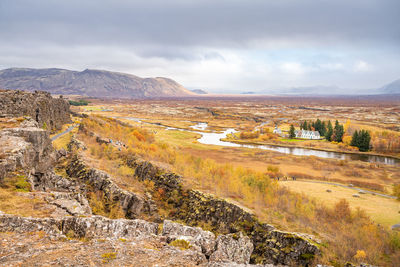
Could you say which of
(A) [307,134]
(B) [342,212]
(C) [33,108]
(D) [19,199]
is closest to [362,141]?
(A) [307,134]

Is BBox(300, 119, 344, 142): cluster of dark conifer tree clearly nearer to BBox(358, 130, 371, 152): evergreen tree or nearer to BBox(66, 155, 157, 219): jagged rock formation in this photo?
BBox(358, 130, 371, 152): evergreen tree

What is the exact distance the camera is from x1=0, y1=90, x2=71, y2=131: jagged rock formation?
36.5m

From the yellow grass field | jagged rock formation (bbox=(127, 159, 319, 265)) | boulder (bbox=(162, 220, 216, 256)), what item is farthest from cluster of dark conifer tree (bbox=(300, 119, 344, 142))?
boulder (bbox=(162, 220, 216, 256))

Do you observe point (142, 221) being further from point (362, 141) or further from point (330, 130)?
point (330, 130)

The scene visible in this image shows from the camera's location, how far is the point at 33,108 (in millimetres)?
43469

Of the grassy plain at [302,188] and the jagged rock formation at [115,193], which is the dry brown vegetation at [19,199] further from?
the grassy plain at [302,188]

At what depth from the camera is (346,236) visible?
2025 centimetres

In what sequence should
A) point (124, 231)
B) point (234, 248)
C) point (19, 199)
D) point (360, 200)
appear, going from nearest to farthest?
point (124, 231)
point (19, 199)
point (234, 248)
point (360, 200)

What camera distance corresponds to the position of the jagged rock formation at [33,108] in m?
36.5

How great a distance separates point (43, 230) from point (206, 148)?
263 ft

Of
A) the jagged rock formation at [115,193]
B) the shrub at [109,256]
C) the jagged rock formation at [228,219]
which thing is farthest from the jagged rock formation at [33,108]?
the shrub at [109,256]

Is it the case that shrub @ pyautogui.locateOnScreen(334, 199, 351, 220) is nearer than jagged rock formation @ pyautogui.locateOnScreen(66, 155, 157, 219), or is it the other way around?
jagged rock formation @ pyautogui.locateOnScreen(66, 155, 157, 219)

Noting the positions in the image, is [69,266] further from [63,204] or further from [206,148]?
[206,148]

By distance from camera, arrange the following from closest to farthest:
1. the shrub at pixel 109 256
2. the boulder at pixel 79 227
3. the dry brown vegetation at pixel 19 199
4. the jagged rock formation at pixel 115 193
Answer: the shrub at pixel 109 256
the boulder at pixel 79 227
the dry brown vegetation at pixel 19 199
the jagged rock formation at pixel 115 193
